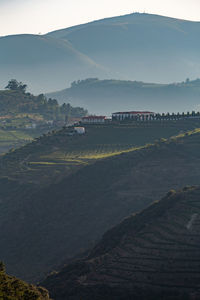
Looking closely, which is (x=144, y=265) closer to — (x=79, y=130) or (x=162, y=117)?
(x=79, y=130)

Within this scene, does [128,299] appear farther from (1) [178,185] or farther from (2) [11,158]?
(2) [11,158]

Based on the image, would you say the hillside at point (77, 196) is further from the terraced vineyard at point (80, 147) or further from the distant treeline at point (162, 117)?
the distant treeline at point (162, 117)

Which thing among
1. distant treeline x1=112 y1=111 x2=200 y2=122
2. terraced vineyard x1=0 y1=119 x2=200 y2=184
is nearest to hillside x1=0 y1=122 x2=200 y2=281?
terraced vineyard x1=0 y1=119 x2=200 y2=184

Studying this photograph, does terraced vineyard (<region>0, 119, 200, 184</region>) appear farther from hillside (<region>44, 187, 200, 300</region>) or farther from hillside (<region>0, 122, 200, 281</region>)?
hillside (<region>44, 187, 200, 300</region>)

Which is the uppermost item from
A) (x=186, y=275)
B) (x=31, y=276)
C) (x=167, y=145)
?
(x=167, y=145)

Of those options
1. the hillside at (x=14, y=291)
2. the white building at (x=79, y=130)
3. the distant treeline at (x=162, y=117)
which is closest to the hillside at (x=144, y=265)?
the hillside at (x=14, y=291)

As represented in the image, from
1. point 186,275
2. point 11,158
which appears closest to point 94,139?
point 11,158

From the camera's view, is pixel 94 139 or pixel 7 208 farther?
pixel 94 139
